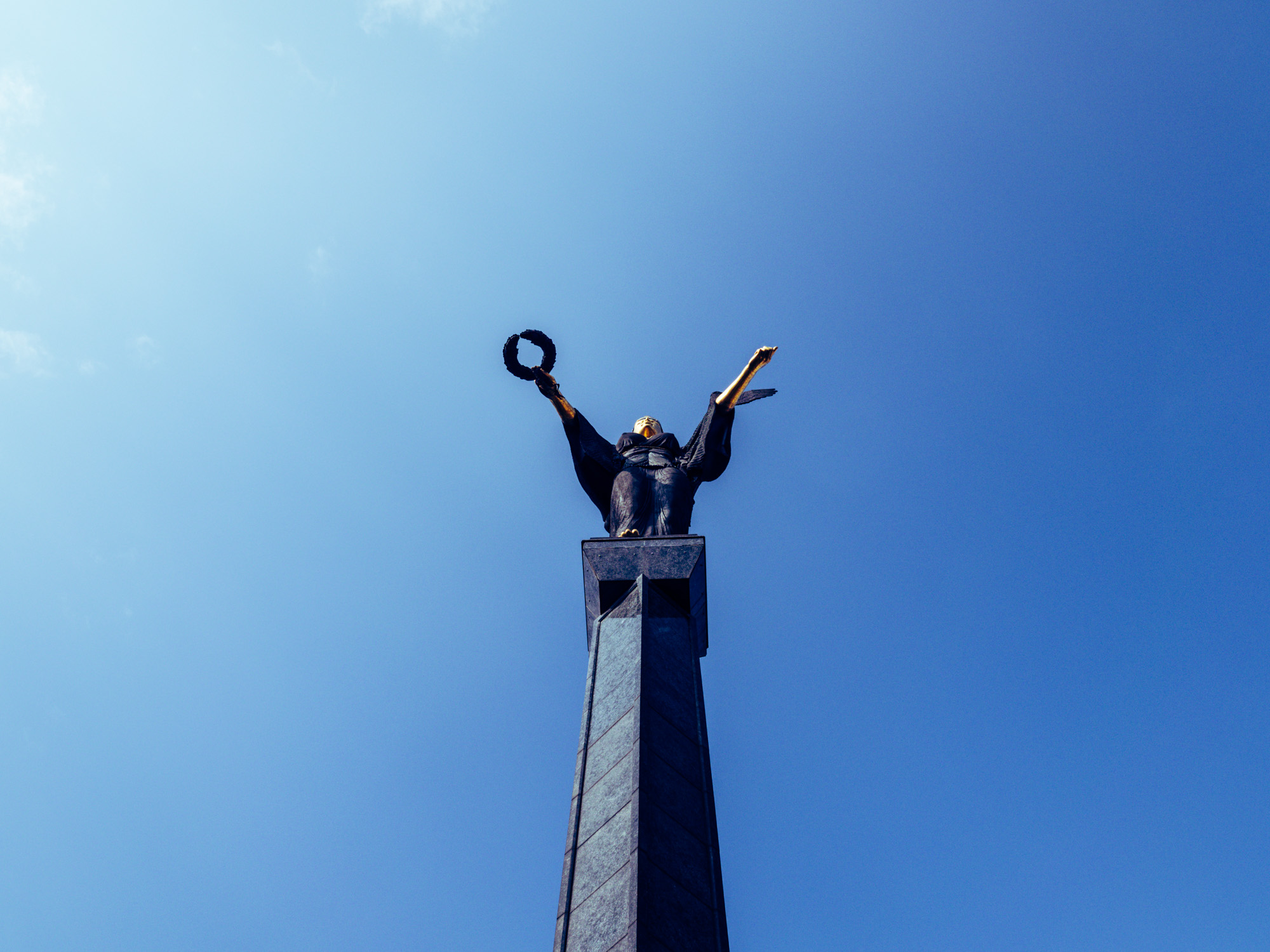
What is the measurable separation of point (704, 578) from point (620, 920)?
17.7ft

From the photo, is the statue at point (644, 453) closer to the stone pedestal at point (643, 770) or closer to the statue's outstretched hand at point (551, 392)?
the statue's outstretched hand at point (551, 392)

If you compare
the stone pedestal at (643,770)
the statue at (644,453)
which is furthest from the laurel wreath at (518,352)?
the stone pedestal at (643,770)

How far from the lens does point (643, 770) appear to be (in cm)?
959

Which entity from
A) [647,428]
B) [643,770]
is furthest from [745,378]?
[643,770]

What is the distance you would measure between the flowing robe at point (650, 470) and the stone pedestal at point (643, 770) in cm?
95

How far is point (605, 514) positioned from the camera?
1521 centimetres

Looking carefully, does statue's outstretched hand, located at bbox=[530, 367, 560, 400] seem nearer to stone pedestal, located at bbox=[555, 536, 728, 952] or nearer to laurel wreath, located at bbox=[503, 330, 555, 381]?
laurel wreath, located at bbox=[503, 330, 555, 381]

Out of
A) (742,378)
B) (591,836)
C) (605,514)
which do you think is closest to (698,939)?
(591,836)

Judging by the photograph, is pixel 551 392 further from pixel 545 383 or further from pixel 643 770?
pixel 643 770

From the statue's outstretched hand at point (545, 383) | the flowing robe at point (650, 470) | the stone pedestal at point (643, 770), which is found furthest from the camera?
the statue's outstretched hand at point (545, 383)

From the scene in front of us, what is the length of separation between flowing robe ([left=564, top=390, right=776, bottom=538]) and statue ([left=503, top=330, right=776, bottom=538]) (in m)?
0.01

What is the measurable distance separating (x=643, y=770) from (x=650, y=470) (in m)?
5.91

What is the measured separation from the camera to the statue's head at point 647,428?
16.0 m

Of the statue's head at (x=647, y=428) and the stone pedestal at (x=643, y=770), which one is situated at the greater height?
the statue's head at (x=647, y=428)
